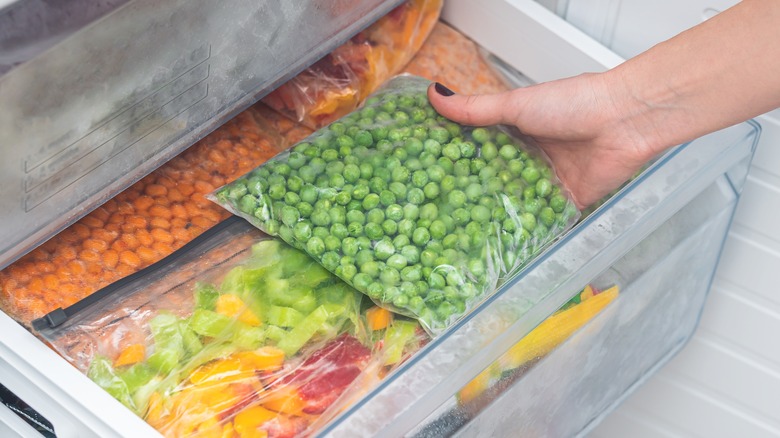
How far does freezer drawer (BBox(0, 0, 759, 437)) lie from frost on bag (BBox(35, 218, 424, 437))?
5 cm

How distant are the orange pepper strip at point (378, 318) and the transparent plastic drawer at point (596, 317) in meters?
0.10

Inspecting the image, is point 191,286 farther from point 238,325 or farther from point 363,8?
point 363,8

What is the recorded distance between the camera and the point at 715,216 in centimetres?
140

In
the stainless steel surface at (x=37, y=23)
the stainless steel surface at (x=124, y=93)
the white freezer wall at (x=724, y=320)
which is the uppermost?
the stainless steel surface at (x=37, y=23)

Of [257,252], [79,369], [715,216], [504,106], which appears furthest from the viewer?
[715,216]

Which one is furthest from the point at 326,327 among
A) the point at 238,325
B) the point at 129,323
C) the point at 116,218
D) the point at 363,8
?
the point at 363,8

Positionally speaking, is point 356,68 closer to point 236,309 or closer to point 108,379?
point 236,309

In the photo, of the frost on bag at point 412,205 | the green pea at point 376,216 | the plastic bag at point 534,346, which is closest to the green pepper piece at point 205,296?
the frost on bag at point 412,205

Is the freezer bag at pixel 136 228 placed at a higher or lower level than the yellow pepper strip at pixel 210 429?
higher

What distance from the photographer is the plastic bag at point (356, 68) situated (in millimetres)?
1424

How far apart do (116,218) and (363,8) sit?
0.45 m

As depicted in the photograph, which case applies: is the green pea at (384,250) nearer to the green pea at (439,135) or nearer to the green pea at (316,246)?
the green pea at (316,246)

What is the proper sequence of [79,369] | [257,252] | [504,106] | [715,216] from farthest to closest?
[715,216], [504,106], [257,252], [79,369]

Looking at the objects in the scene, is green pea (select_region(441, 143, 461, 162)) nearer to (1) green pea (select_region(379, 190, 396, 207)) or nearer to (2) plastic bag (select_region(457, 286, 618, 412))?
(1) green pea (select_region(379, 190, 396, 207))
